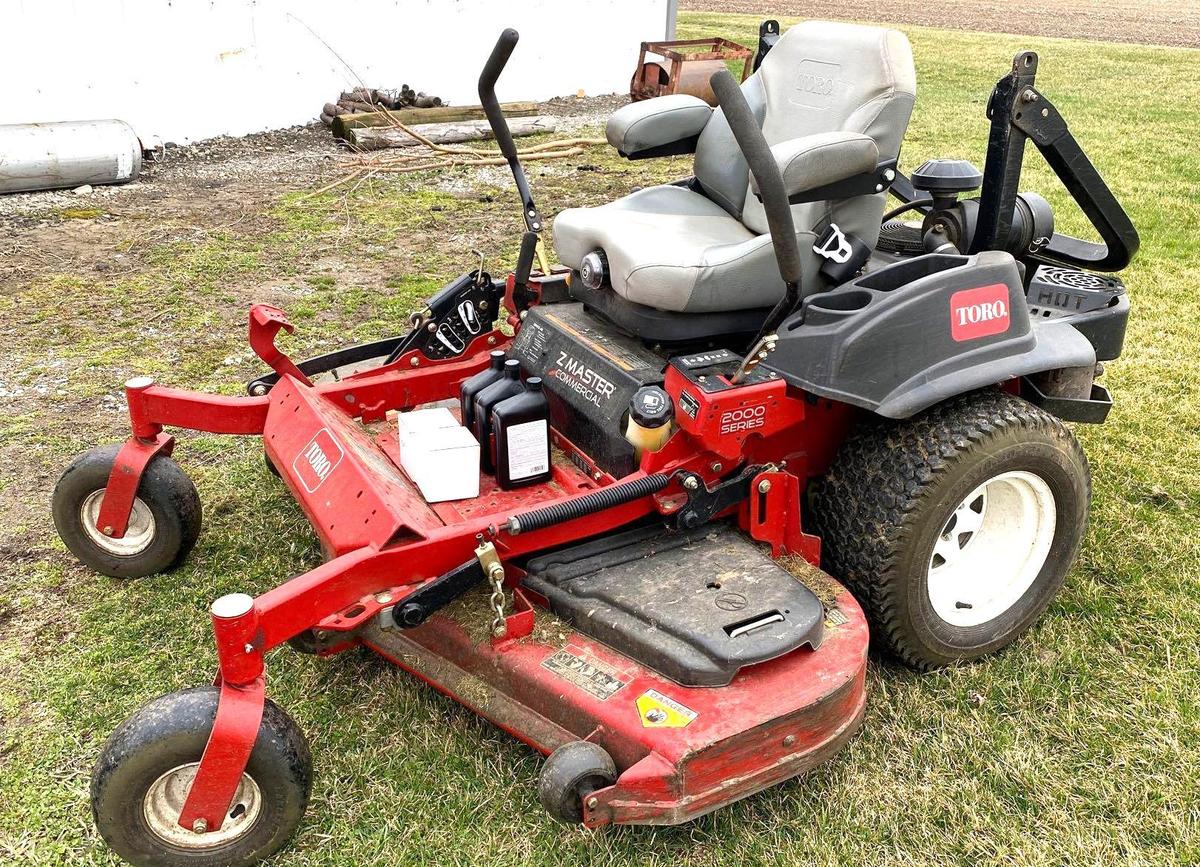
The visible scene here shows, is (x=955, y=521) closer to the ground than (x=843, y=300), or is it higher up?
closer to the ground

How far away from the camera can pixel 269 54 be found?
8.64 metres

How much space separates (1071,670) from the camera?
9.57 feet

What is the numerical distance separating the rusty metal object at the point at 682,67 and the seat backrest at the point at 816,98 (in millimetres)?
6263

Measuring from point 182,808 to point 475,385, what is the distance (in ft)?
4.45

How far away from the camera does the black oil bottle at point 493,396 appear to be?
2953mm

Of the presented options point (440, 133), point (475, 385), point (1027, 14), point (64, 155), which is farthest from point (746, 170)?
point (1027, 14)

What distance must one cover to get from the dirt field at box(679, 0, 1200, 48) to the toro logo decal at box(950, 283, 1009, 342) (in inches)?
673

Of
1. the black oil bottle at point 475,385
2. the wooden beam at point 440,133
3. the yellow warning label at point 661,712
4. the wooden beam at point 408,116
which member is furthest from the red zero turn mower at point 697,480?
the wooden beam at point 408,116

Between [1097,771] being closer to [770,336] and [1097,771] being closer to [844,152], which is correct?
[770,336]

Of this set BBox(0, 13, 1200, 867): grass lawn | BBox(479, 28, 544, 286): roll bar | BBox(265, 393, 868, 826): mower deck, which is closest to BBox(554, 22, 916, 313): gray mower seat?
BBox(479, 28, 544, 286): roll bar

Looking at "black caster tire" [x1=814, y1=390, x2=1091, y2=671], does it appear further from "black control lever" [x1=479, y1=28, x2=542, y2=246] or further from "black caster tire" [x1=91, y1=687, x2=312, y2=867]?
"black caster tire" [x1=91, y1=687, x2=312, y2=867]

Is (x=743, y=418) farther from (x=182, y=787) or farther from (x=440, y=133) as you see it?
(x=440, y=133)

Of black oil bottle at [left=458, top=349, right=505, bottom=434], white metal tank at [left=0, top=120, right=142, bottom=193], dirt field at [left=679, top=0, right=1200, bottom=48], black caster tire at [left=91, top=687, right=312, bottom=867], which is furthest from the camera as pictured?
dirt field at [left=679, top=0, right=1200, bottom=48]

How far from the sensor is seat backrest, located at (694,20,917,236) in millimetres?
3113
